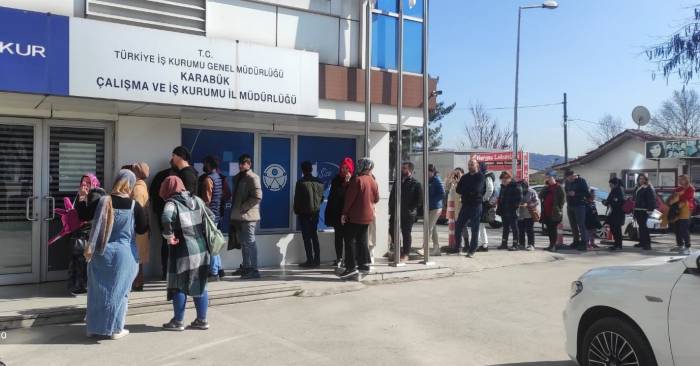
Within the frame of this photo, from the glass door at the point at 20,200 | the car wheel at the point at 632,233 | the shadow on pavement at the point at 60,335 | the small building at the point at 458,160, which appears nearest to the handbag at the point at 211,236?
the shadow on pavement at the point at 60,335

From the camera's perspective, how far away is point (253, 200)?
867 cm

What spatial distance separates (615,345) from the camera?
4352 millimetres

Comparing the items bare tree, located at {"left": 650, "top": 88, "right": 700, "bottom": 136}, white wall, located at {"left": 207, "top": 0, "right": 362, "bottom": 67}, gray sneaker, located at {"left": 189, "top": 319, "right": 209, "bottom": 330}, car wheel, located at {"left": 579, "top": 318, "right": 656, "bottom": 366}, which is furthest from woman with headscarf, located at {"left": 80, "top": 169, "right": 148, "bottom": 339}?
bare tree, located at {"left": 650, "top": 88, "right": 700, "bottom": 136}

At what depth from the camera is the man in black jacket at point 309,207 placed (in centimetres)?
950

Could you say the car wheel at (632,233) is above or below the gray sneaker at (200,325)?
above

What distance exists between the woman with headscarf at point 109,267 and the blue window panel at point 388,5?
5873 mm

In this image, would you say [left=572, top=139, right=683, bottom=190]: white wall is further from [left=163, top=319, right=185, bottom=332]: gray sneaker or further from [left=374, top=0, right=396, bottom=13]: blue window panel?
[left=163, top=319, right=185, bottom=332]: gray sneaker

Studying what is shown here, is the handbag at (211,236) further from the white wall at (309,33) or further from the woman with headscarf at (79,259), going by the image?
the white wall at (309,33)

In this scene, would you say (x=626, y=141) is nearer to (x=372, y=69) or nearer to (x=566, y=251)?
(x=566, y=251)

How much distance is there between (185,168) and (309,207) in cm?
237

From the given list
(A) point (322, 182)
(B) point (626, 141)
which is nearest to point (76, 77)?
(A) point (322, 182)

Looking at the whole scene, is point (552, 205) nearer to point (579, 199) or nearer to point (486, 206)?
point (579, 199)

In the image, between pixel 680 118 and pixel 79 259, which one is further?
pixel 680 118

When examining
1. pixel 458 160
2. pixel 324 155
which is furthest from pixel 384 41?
pixel 458 160
